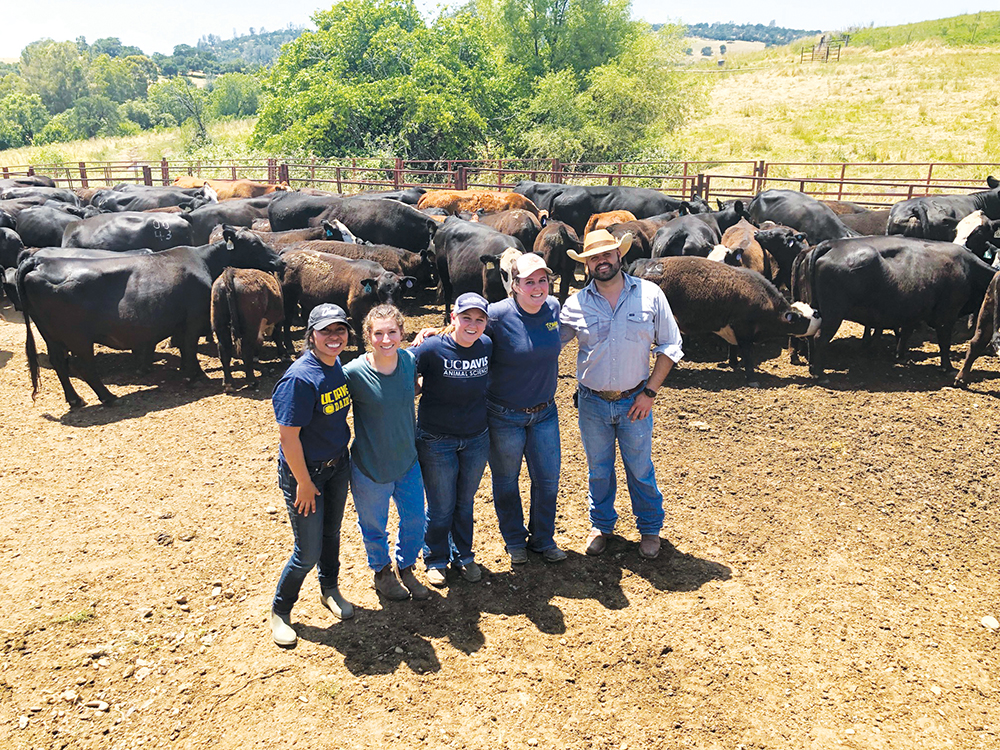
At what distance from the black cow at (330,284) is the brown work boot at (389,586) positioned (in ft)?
16.5

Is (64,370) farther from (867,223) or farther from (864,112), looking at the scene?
(864,112)

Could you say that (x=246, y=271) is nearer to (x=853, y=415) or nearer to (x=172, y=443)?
(x=172, y=443)

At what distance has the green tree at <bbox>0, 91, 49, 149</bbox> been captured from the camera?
74.4 meters

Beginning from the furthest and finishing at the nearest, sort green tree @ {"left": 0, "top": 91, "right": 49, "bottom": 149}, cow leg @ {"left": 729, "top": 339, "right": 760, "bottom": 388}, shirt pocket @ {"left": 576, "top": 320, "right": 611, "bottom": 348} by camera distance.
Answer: green tree @ {"left": 0, "top": 91, "right": 49, "bottom": 149}
cow leg @ {"left": 729, "top": 339, "right": 760, "bottom": 388}
shirt pocket @ {"left": 576, "top": 320, "right": 611, "bottom": 348}

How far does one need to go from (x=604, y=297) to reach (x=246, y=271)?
5.74 meters

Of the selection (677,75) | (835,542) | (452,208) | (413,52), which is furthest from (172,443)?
(677,75)

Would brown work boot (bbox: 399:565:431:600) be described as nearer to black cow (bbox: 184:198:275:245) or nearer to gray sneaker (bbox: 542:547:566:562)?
gray sneaker (bbox: 542:547:566:562)

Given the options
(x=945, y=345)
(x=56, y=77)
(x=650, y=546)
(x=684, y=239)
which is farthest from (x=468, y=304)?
(x=56, y=77)

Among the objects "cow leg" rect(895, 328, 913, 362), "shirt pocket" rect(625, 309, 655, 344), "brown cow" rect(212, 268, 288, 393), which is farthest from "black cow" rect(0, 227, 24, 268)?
"cow leg" rect(895, 328, 913, 362)

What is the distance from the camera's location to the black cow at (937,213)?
41.2 feet

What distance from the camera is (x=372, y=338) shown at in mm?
3871

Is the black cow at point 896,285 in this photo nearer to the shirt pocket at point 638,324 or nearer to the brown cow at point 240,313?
the shirt pocket at point 638,324

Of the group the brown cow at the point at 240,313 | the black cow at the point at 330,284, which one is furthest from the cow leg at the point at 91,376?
the black cow at the point at 330,284

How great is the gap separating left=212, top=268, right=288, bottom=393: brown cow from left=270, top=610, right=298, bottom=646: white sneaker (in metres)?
4.79
